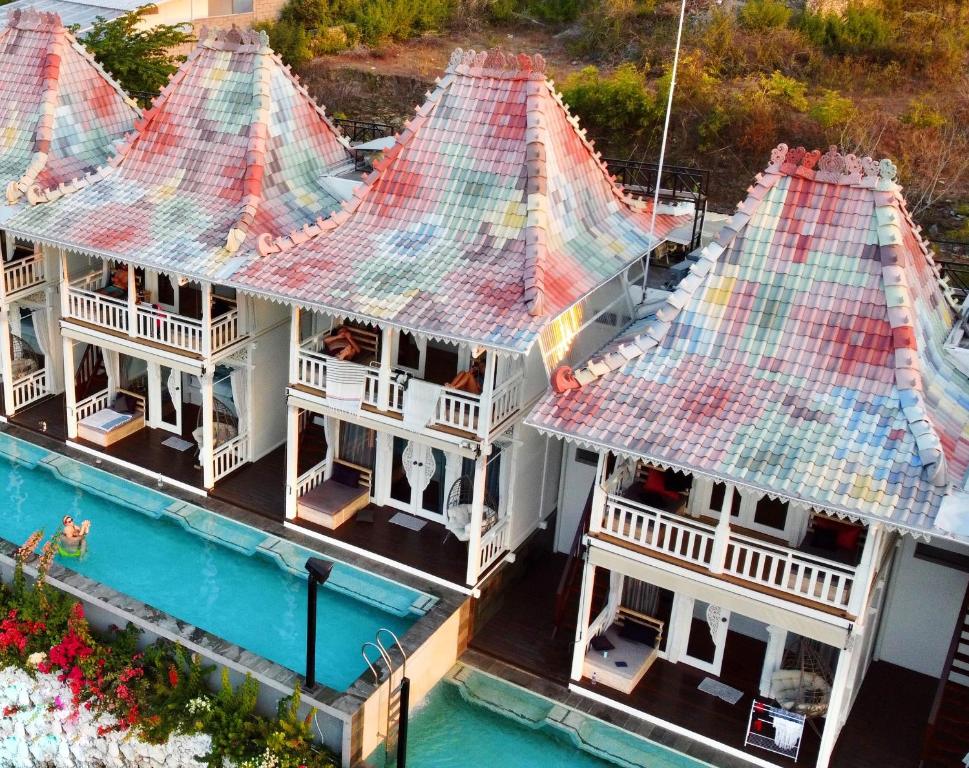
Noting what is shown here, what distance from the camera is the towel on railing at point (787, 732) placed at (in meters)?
16.8

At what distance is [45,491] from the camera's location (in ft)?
74.9

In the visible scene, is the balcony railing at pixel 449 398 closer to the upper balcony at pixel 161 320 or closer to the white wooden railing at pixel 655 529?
the upper balcony at pixel 161 320

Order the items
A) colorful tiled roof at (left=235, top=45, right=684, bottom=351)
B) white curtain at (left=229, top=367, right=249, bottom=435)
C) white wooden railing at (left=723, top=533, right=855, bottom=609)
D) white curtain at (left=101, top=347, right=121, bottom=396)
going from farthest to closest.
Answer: white curtain at (left=101, top=347, right=121, bottom=396), white curtain at (left=229, top=367, right=249, bottom=435), colorful tiled roof at (left=235, top=45, right=684, bottom=351), white wooden railing at (left=723, top=533, right=855, bottom=609)

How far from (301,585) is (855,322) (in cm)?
1095

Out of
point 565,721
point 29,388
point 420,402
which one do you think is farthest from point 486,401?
point 29,388

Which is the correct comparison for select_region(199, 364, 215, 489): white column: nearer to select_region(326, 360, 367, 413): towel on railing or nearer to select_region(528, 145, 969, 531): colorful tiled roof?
select_region(326, 360, 367, 413): towel on railing

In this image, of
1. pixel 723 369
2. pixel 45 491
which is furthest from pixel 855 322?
pixel 45 491

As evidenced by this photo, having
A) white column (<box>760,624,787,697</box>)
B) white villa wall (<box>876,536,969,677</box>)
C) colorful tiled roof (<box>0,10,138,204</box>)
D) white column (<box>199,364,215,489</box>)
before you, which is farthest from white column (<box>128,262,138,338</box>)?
white villa wall (<box>876,536,969,677</box>)

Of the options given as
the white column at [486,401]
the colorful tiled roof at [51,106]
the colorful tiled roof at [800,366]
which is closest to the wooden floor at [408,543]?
the white column at [486,401]

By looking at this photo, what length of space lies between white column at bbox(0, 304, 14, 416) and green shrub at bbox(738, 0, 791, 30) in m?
30.2

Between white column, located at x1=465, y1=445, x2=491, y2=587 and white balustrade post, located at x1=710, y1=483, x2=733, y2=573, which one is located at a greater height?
white balustrade post, located at x1=710, y1=483, x2=733, y2=573

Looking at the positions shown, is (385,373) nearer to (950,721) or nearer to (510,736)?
(510,736)

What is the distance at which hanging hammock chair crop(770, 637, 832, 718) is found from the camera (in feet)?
57.3

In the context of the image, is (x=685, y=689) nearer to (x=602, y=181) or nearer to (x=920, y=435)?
(x=920, y=435)
